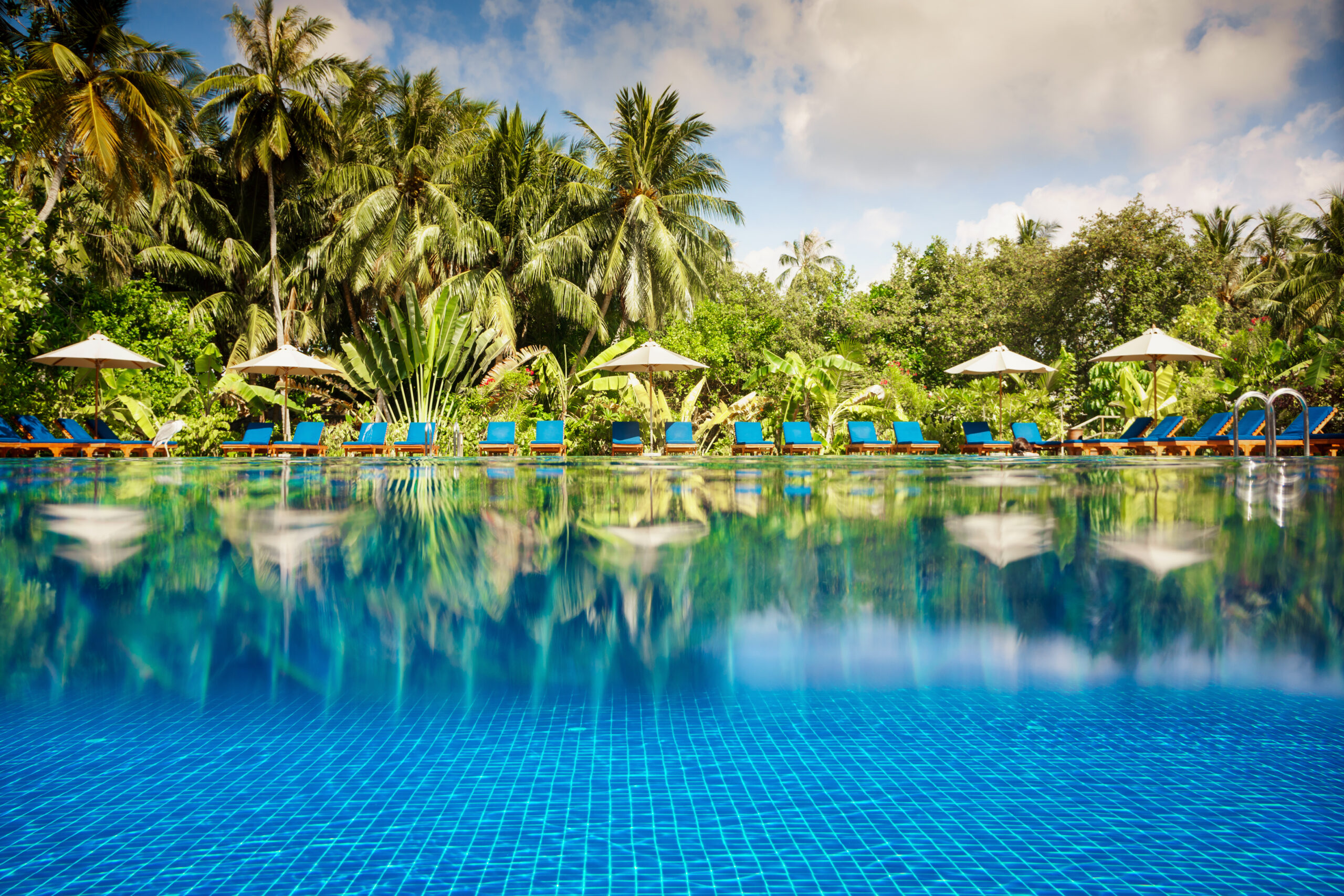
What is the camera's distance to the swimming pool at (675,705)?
1.55 meters

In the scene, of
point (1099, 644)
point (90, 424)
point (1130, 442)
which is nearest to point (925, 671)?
point (1099, 644)

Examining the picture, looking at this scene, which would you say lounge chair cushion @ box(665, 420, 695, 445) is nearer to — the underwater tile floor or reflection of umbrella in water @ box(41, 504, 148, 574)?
reflection of umbrella in water @ box(41, 504, 148, 574)

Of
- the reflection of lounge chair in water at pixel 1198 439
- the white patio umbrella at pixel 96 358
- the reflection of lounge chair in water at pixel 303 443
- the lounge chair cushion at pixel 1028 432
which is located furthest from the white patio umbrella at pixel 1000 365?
the white patio umbrella at pixel 96 358

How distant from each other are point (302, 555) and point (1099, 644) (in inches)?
176

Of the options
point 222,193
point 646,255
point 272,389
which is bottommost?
point 272,389

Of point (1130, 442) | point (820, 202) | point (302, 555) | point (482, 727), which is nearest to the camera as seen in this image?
point (482, 727)

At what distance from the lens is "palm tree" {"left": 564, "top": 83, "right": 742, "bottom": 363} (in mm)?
21203

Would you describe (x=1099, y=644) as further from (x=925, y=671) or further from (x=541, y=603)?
(x=541, y=603)

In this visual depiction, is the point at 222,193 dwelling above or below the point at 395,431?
above

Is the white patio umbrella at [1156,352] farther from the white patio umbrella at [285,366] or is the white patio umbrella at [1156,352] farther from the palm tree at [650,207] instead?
the white patio umbrella at [285,366]

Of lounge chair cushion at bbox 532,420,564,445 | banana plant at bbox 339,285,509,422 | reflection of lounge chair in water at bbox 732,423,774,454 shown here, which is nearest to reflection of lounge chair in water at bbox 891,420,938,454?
reflection of lounge chair in water at bbox 732,423,774,454

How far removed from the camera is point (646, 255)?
21375 mm

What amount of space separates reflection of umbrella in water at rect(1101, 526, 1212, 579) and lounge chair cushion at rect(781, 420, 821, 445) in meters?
9.53

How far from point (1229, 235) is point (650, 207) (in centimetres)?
3275
